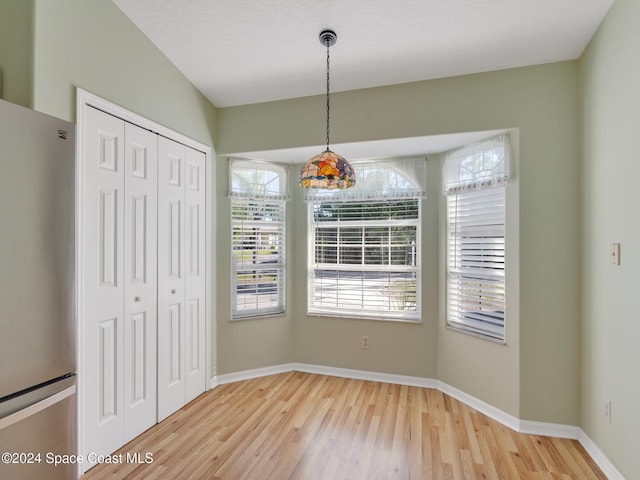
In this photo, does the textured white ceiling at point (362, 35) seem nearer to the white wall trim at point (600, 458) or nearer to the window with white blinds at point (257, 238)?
the window with white blinds at point (257, 238)

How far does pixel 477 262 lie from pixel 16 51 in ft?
11.1

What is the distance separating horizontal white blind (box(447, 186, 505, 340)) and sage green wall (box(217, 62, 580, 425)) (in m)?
0.13

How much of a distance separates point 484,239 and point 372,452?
186 centimetres

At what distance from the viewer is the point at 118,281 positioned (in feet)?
7.42

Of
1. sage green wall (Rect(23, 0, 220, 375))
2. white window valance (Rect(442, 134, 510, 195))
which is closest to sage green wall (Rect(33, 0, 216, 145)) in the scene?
sage green wall (Rect(23, 0, 220, 375))

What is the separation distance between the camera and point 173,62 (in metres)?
2.74

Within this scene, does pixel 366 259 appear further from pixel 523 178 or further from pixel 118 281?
pixel 118 281

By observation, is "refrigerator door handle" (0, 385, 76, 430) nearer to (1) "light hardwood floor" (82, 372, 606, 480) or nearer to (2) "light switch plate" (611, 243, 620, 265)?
(1) "light hardwood floor" (82, 372, 606, 480)

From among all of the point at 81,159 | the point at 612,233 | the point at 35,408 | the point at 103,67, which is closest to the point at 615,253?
the point at 612,233

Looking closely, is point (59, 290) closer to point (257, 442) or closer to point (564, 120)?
point (257, 442)

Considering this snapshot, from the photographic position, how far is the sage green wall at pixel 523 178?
7.91 ft

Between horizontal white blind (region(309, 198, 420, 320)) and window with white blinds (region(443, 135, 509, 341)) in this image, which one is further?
horizontal white blind (region(309, 198, 420, 320))

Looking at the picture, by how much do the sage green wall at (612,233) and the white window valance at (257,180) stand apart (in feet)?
8.61

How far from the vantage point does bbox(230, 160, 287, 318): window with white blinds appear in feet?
11.3
